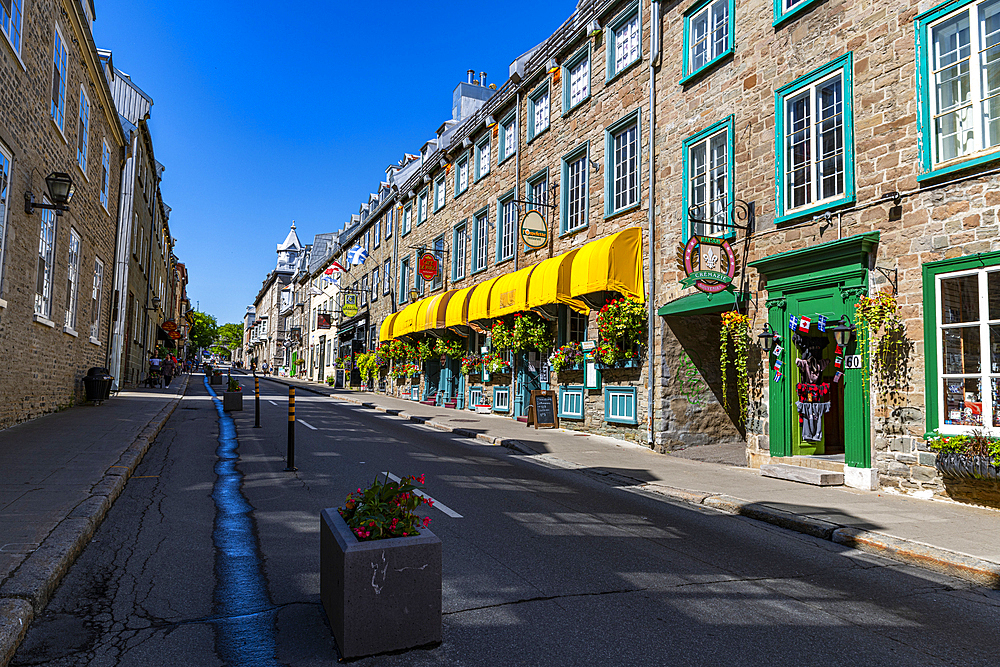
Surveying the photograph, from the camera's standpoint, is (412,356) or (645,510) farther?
(412,356)

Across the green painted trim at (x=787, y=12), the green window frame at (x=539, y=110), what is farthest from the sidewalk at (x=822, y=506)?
the green window frame at (x=539, y=110)

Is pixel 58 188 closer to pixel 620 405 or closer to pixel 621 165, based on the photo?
pixel 621 165

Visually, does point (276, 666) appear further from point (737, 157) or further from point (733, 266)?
point (737, 157)

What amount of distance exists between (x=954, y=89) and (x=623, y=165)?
7.44 metres

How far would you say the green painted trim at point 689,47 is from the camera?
12.0 meters

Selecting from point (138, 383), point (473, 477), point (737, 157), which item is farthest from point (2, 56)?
Answer: point (138, 383)

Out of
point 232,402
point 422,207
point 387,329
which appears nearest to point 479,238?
point 422,207

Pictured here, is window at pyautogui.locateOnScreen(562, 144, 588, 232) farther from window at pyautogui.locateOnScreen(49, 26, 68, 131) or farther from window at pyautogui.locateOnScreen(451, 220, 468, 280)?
window at pyautogui.locateOnScreen(49, 26, 68, 131)

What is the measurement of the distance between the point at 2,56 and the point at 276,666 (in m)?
10.7

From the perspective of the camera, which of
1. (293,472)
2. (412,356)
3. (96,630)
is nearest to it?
(96,630)

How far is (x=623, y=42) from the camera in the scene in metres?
15.6

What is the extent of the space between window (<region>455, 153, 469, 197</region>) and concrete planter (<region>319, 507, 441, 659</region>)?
854 inches

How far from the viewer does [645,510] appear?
7.63 meters

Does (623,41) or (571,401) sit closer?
(623,41)
